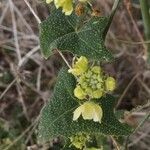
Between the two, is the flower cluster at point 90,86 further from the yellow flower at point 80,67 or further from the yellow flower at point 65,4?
the yellow flower at point 65,4

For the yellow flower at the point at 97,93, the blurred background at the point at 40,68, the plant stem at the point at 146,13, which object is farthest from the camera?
the blurred background at the point at 40,68

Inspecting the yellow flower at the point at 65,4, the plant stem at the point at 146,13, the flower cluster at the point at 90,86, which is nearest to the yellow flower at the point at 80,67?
the flower cluster at the point at 90,86

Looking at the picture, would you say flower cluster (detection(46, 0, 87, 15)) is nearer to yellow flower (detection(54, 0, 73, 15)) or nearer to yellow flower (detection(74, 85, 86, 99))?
yellow flower (detection(54, 0, 73, 15))

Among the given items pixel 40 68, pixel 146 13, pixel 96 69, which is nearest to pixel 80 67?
pixel 96 69

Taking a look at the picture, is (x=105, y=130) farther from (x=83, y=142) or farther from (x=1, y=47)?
(x=1, y=47)

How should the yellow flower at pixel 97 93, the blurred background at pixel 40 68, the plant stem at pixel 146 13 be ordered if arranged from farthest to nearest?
the blurred background at pixel 40 68
the plant stem at pixel 146 13
the yellow flower at pixel 97 93

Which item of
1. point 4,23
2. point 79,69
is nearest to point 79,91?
point 79,69

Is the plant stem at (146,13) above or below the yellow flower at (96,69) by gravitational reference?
below

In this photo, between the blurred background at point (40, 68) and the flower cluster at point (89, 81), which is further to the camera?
the blurred background at point (40, 68)
